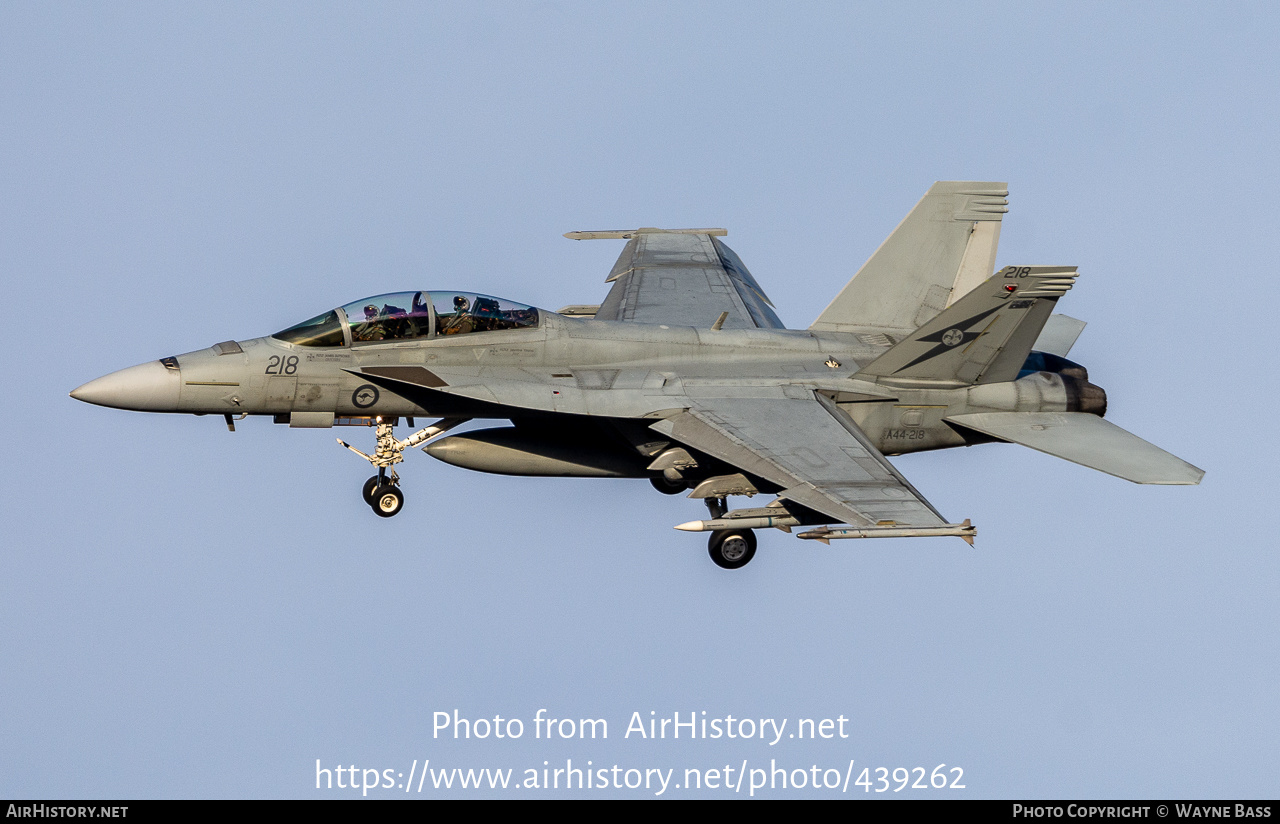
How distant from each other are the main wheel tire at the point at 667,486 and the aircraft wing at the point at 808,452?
4.94 feet

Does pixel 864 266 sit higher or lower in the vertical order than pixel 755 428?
higher

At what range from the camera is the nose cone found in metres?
20.4

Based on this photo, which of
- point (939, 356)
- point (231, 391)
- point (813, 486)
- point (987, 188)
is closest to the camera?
point (813, 486)

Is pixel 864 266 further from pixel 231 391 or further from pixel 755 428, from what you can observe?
pixel 231 391

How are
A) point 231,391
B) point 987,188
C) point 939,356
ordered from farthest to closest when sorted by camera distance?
point 987,188, point 939,356, point 231,391

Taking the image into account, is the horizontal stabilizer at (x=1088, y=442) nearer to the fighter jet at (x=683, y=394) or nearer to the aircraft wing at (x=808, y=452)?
the fighter jet at (x=683, y=394)

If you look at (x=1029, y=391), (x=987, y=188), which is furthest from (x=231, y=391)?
(x=987, y=188)

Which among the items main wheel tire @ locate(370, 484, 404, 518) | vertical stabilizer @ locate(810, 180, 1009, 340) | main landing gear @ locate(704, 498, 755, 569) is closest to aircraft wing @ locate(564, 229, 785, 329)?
vertical stabilizer @ locate(810, 180, 1009, 340)

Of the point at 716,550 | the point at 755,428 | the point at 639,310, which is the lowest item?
the point at 716,550

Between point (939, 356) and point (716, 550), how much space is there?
13.8 ft

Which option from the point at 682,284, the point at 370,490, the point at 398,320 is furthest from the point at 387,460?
the point at 682,284

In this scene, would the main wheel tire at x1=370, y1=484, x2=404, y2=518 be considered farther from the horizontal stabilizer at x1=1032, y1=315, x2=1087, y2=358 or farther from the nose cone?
the horizontal stabilizer at x1=1032, y1=315, x2=1087, y2=358

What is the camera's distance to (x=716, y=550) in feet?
68.7

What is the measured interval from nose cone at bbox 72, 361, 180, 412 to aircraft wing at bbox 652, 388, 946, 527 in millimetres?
6186
